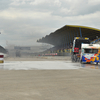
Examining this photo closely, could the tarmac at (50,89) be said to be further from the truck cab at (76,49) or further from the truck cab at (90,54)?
the truck cab at (76,49)

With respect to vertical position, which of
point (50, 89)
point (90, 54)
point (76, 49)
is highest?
point (76, 49)

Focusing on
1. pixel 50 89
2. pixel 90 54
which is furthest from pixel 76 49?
pixel 50 89

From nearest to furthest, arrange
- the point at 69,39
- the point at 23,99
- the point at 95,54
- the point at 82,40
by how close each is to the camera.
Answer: the point at 23,99, the point at 95,54, the point at 82,40, the point at 69,39

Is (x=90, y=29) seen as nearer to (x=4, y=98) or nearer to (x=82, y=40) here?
(x=82, y=40)

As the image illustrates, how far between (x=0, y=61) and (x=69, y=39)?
214ft

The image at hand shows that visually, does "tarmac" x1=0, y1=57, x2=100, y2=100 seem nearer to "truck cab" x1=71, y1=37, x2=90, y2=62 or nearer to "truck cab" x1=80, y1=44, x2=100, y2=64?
"truck cab" x1=80, y1=44, x2=100, y2=64

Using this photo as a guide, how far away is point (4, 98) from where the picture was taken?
534 cm

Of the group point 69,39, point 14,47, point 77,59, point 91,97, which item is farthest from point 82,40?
point 14,47

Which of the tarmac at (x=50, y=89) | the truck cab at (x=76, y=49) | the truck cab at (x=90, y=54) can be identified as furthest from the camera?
the truck cab at (x=76, y=49)

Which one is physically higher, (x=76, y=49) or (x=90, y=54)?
(x=76, y=49)

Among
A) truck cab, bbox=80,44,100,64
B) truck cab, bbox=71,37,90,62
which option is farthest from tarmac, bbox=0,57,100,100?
truck cab, bbox=71,37,90,62

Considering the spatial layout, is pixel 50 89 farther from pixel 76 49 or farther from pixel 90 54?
pixel 76 49

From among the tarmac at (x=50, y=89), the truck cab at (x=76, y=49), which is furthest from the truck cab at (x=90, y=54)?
the tarmac at (x=50, y=89)

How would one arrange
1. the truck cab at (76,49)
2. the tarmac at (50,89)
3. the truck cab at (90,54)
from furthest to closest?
the truck cab at (76,49), the truck cab at (90,54), the tarmac at (50,89)
